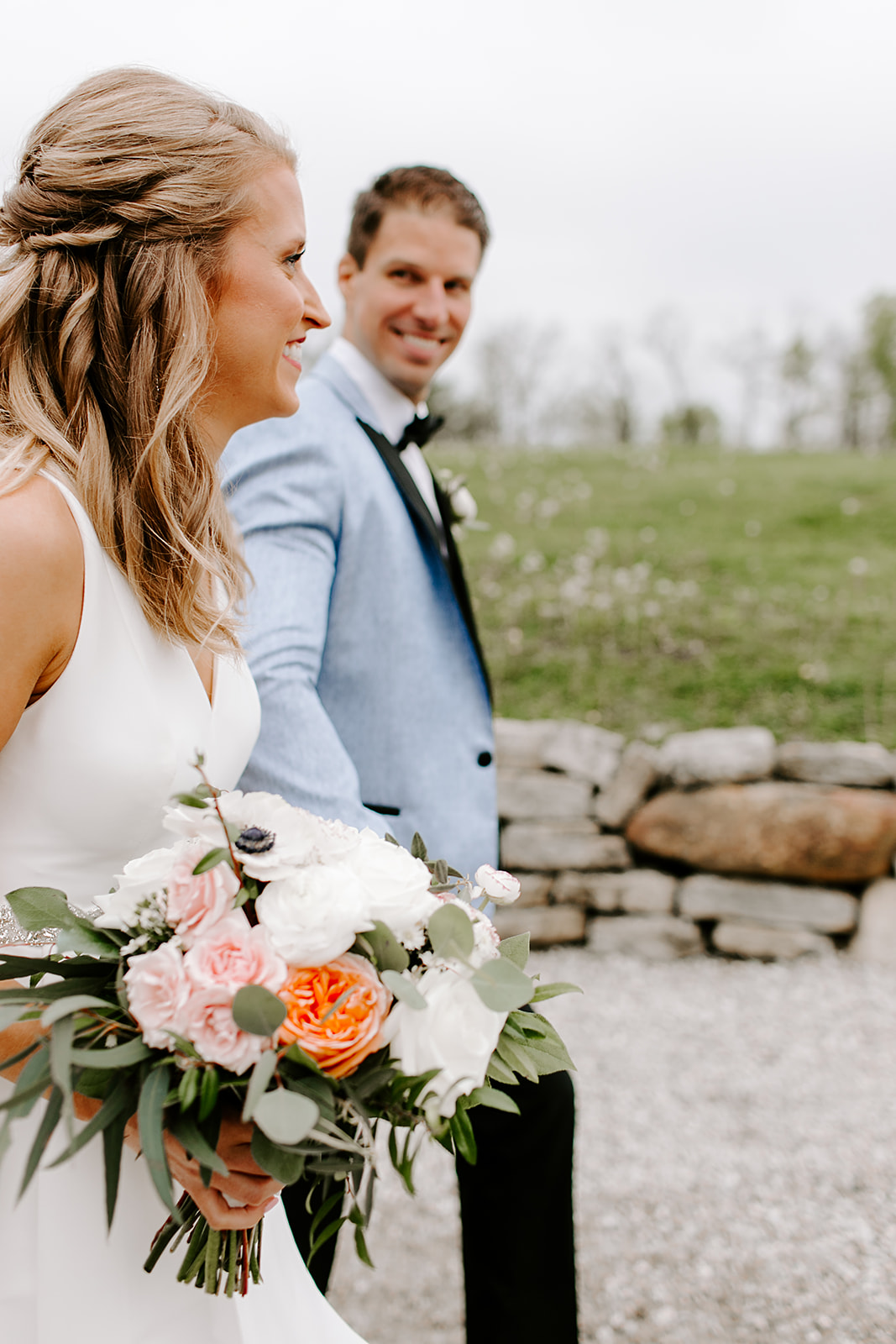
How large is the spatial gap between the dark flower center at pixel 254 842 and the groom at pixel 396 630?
0.67 metres

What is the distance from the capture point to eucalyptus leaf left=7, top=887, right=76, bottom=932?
1.26 meters

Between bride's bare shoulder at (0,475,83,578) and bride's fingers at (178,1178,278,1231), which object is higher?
bride's bare shoulder at (0,475,83,578)

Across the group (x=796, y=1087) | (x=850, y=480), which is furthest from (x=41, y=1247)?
(x=850, y=480)

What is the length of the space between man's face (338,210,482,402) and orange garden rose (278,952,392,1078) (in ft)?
6.62

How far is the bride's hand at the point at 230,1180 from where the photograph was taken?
1249 millimetres

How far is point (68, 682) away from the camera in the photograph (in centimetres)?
142

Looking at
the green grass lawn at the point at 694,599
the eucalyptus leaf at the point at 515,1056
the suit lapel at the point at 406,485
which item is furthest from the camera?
the green grass lawn at the point at 694,599

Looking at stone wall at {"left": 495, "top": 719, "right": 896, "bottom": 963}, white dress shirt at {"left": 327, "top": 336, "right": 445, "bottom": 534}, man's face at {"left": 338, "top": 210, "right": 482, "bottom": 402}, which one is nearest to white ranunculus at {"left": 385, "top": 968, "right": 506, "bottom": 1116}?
white dress shirt at {"left": 327, "top": 336, "right": 445, "bottom": 534}

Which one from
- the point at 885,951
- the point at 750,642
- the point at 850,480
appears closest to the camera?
the point at 885,951

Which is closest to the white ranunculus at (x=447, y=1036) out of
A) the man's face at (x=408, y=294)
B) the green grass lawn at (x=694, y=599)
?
the man's face at (x=408, y=294)

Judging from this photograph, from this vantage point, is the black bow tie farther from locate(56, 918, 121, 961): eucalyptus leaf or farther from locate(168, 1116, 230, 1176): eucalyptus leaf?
locate(168, 1116, 230, 1176): eucalyptus leaf

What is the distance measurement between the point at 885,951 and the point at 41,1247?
4954 mm

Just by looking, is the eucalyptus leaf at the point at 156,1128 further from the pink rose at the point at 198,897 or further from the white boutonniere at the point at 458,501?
the white boutonniere at the point at 458,501

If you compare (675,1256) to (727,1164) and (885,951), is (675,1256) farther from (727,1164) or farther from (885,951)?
(885,951)
